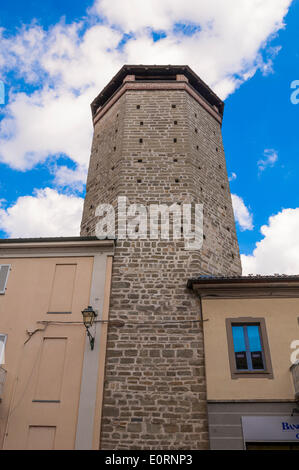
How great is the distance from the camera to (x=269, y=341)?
8766 mm

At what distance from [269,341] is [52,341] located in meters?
5.35

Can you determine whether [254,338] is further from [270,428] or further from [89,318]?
[89,318]

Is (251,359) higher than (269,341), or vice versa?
(269,341)

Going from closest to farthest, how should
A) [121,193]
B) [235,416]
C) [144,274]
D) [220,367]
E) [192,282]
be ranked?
[235,416] → [220,367] → [192,282] → [144,274] → [121,193]

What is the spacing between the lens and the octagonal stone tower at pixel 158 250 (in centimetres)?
827

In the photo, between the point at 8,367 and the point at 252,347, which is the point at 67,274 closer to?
the point at 8,367

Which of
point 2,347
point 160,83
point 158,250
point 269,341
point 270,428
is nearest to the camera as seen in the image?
point 270,428

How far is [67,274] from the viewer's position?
10.2 m

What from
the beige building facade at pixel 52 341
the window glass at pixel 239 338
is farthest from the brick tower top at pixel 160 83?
the window glass at pixel 239 338

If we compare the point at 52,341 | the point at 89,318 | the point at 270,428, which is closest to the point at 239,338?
the point at 270,428
